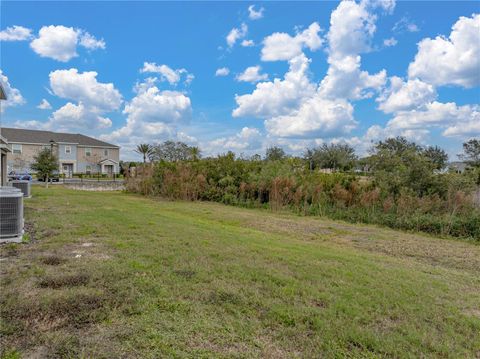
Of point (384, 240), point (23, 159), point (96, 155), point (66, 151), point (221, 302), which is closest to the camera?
point (221, 302)

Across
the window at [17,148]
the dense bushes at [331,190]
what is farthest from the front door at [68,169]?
the dense bushes at [331,190]

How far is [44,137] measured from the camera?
38281 mm

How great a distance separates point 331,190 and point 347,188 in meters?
0.60

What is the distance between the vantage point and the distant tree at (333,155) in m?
40.3

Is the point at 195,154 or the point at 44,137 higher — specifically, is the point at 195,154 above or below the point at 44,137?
below

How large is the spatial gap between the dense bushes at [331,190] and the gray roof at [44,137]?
81.6ft

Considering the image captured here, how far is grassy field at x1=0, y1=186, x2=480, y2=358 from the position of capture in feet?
7.83

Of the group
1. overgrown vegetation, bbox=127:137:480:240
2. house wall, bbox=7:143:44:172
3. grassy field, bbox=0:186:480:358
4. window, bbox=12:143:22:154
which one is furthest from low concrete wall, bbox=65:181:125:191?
grassy field, bbox=0:186:480:358

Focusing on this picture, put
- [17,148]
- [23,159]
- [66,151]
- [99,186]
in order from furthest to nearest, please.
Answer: [66,151] < [17,148] < [23,159] < [99,186]

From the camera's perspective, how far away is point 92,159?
41406 millimetres

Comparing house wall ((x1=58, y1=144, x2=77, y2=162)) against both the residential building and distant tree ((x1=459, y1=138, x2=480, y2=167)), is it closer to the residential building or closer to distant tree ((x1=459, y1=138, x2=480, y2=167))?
the residential building

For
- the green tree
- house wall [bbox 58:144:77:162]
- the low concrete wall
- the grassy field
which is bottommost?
the grassy field

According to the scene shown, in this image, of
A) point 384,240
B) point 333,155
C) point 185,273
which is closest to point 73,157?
point 333,155

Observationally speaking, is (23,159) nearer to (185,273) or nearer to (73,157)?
(73,157)
